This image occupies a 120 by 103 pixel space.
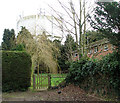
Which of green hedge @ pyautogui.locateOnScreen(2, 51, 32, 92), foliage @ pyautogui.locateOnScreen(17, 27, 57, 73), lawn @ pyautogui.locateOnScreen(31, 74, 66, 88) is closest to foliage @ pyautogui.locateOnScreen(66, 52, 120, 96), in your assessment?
lawn @ pyautogui.locateOnScreen(31, 74, 66, 88)

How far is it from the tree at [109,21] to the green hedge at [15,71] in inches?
232

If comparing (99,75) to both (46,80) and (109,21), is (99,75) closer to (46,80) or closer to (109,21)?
(109,21)

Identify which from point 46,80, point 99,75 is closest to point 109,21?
point 99,75

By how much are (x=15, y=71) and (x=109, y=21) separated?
6.68 meters

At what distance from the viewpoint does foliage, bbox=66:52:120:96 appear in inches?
218

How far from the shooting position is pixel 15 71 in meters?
8.90

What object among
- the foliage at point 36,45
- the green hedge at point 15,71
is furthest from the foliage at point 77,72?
the foliage at point 36,45

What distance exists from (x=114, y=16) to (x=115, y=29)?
499mm

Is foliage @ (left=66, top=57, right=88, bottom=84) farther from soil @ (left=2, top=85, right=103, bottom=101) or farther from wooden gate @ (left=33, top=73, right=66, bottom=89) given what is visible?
wooden gate @ (left=33, top=73, right=66, bottom=89)

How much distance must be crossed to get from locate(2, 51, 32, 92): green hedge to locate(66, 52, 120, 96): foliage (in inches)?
118

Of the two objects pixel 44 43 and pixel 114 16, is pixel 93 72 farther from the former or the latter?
pixel 44 43

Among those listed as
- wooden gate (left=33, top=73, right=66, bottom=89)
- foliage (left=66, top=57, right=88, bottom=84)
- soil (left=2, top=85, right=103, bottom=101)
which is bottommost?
soil (left=2, top=85, right=103, bottom=101)

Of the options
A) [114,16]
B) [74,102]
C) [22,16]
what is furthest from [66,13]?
[22,16]

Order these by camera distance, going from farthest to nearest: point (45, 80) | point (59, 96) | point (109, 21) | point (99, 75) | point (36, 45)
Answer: point (36, 45) < point (45, 80) < point (59, 96) < point (99, 75) < point (109, 21)
